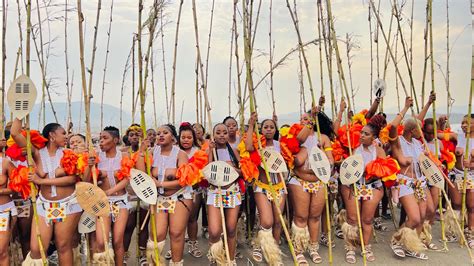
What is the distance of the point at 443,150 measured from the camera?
4.17 meters

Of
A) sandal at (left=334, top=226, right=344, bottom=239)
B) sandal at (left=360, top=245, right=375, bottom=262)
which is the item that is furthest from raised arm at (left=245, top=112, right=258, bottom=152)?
sandal at (left=334, top=226, right=344, bottom=239)

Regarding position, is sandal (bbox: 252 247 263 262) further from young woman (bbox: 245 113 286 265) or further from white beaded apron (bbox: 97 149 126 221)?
white beaded apron (bbox: 97 149 126 221)

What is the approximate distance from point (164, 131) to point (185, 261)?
1.42 meters

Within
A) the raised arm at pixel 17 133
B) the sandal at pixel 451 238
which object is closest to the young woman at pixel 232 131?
the raised arm at pixel 17 133

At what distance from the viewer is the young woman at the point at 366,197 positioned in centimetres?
372

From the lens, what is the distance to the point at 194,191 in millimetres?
3824

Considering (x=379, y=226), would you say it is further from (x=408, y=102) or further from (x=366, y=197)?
(x=408, y=102)

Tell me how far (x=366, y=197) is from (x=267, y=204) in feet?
3.37

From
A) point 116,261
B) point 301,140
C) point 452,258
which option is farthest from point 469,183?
point 116,261

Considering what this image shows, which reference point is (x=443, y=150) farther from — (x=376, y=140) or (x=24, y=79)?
(x=24, y=79)

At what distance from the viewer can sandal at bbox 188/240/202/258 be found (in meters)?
3.98

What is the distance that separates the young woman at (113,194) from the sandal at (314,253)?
1.82m

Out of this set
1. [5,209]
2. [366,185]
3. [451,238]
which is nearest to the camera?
[5,209]

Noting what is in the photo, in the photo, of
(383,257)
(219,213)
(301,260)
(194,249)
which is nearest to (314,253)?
(301,260)
